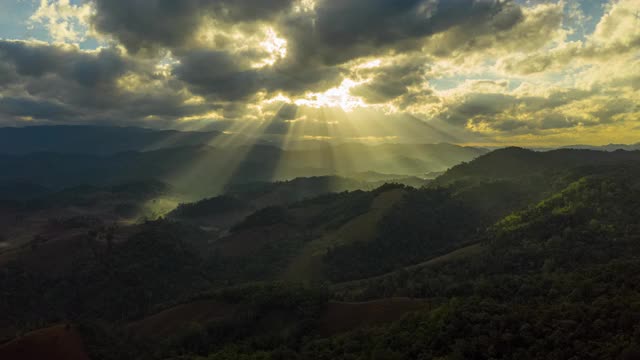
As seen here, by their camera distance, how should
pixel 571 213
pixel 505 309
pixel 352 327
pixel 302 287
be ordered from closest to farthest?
pixel 505 309 → pixel 352 327 → pixel 302 287 → pixel 571 213

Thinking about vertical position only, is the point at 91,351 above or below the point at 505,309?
below

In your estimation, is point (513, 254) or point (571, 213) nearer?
point (513, 254)

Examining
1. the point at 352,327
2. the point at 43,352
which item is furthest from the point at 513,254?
the point at 43,352

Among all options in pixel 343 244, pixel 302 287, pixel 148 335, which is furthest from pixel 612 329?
pixel 343 244

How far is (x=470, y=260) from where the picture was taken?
374ft

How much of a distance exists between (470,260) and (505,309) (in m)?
62.0

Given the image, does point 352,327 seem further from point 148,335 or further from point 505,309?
point 148,335

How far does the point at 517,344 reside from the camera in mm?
45125

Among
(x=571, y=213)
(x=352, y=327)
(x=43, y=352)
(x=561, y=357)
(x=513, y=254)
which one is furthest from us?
(x=571, y=213)

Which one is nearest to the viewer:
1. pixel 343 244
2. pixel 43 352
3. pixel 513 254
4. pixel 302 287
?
pixel 43 352

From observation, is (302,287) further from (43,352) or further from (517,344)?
(517,344)

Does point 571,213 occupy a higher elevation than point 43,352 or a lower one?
higher

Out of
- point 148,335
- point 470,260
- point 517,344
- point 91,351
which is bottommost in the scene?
point 148,335

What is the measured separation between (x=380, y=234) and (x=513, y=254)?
2871 inches
